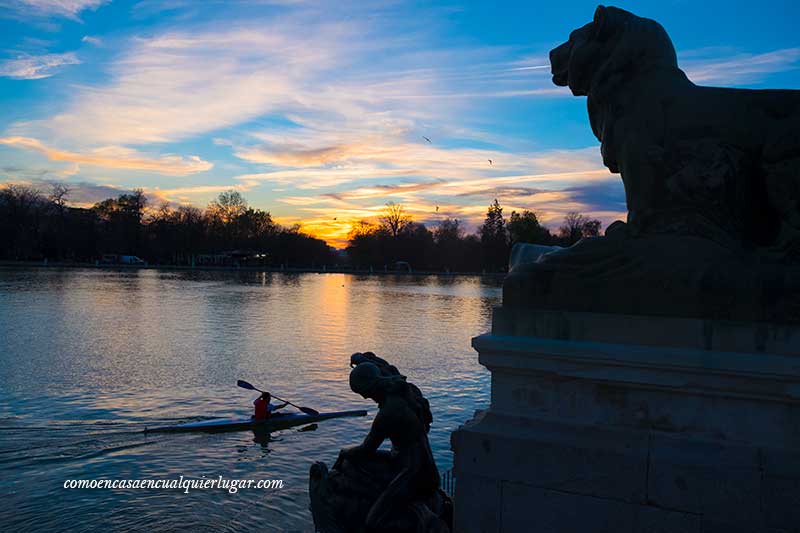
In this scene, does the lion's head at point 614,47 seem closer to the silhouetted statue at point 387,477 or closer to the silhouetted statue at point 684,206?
the silhouetted statue at point 684,206

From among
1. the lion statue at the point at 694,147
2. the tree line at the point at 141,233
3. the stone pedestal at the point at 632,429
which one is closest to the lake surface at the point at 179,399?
the stone pedestal at the point at 632,429

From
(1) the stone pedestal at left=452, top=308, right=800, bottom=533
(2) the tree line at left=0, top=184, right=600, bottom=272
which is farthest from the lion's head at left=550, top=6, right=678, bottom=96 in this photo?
(2) the tree line at left=0, top=184, right=600, bottom=272

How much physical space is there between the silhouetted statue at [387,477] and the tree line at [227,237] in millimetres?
88030

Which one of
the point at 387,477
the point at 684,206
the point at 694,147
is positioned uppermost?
the point at 694,147

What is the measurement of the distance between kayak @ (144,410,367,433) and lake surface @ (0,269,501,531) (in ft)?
0.53

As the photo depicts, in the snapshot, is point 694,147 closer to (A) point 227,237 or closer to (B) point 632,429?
(B) point 632,429

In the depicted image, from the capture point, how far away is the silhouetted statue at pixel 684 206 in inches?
122

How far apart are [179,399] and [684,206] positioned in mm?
11284

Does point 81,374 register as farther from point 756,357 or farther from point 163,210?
point 163,210

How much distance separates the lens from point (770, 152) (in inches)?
128

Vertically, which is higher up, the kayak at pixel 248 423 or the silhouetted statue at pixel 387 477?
the silhouetted statue at pixel 387 477

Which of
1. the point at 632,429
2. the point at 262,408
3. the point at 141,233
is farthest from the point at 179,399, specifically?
the point at 141,233

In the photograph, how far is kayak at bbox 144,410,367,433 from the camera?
34.0 feet

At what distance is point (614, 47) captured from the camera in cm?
371
